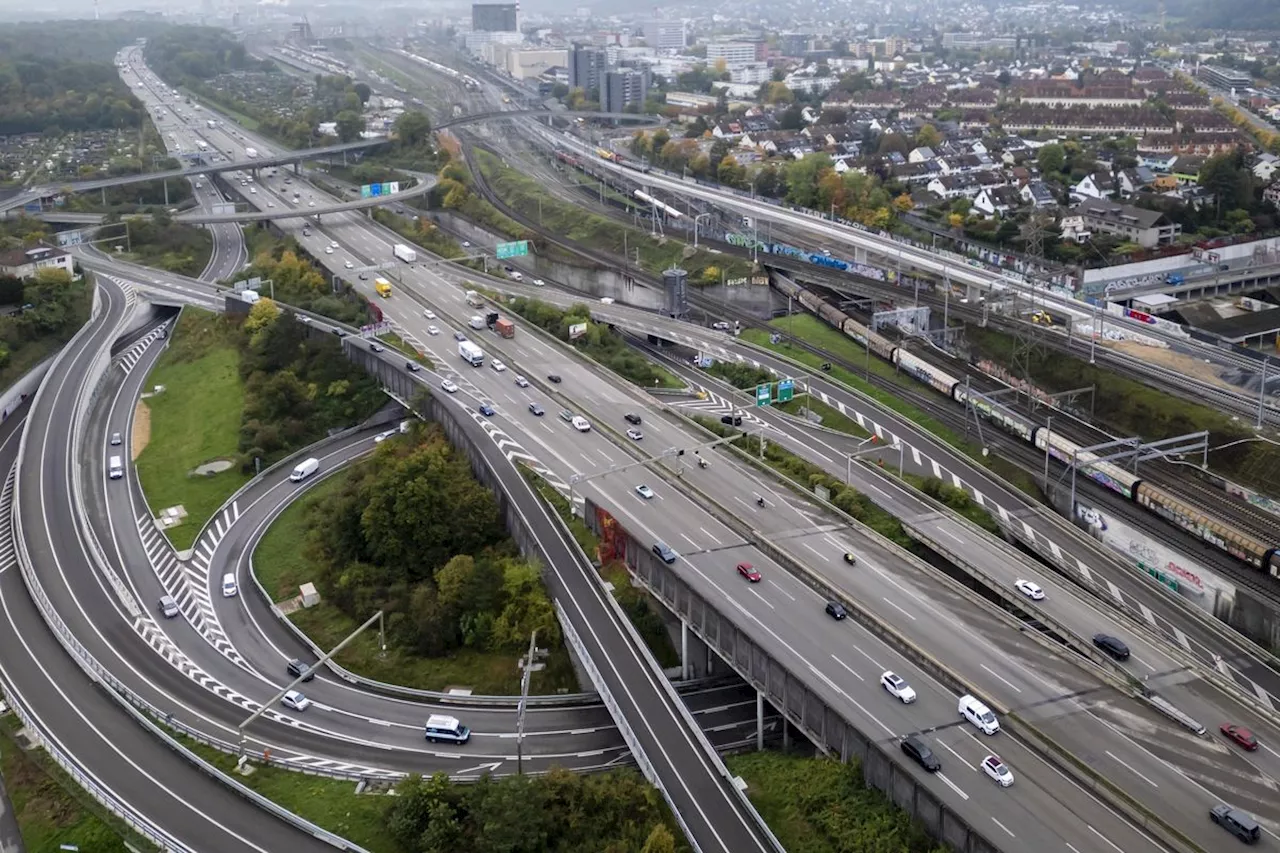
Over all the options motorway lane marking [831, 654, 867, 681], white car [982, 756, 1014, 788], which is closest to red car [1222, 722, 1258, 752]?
white car [982, 756, 1014, 788]

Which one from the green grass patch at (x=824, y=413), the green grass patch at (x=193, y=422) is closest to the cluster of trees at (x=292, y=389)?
the green grass patch at (x=193, y=422)

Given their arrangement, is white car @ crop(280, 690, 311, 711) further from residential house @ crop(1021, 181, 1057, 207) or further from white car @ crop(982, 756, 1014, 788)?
residential house @ crop(1021, 181, 1057, 207)

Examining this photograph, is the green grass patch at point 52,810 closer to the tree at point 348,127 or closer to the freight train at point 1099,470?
the freight train at point 1099,470

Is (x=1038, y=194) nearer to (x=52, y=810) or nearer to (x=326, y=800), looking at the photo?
(x=326, y=800)

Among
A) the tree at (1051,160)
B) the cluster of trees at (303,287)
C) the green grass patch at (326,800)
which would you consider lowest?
the green grass patch at (326,800)

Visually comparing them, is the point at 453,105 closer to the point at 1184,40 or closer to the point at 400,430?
the point at 400,430

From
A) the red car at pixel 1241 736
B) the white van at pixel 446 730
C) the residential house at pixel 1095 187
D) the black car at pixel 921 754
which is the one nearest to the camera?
the black car at pixel 921 754

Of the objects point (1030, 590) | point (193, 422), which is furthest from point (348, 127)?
point (1030, 590)

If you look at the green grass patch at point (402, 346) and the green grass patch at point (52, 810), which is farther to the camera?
the green grass patch at point (402, 346)
